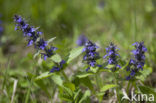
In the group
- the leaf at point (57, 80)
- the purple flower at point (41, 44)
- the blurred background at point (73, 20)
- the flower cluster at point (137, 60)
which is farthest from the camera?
the blurred background at point (73, 20)

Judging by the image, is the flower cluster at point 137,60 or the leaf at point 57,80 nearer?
the flower cluster at point 137,60

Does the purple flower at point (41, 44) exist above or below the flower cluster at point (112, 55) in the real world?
above

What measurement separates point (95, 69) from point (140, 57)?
0.54 metres

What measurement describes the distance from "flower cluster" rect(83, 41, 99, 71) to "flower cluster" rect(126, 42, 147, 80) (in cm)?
43

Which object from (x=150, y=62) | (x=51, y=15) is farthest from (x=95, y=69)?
(x=51, y=15)

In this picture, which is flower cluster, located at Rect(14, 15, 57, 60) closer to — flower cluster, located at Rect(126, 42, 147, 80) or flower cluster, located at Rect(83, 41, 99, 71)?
flower cluster, located at Rect(83, 41, 99, 71)

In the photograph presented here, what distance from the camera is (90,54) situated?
226 cm

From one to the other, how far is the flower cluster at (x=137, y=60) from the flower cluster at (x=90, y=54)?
16.8 inches

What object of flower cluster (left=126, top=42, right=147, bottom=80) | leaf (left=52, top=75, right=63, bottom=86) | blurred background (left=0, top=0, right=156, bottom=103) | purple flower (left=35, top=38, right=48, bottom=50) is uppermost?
blurred background (left=0, top=0, right=156, bottom=103)

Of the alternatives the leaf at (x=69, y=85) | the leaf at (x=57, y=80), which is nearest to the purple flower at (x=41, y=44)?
the leaf at (x=57, y=80)

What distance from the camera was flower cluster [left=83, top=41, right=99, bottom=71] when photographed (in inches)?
88.0

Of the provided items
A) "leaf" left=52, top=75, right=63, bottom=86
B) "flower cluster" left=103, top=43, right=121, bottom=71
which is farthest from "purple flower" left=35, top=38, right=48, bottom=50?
"flower cluster" left=103, top=43, right=121, bottom=71

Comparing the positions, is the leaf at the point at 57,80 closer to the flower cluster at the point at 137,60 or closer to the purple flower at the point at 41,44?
the purple flower at the point at 41,44

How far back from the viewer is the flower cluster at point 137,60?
2156 millimetres
